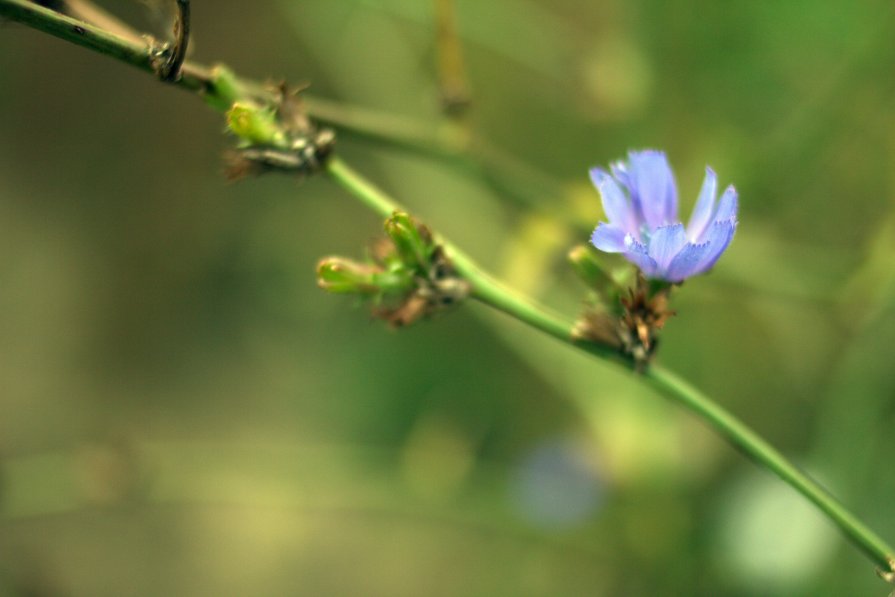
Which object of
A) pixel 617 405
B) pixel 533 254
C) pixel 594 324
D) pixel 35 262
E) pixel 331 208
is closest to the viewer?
pixel 594 324

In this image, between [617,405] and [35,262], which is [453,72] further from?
[35,262]

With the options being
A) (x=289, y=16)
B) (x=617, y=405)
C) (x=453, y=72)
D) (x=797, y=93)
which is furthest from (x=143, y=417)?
(x=797, y=93)

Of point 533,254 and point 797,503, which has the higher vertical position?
point 533,254

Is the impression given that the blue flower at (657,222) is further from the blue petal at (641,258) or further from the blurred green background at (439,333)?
the blurred green background at (439,333)

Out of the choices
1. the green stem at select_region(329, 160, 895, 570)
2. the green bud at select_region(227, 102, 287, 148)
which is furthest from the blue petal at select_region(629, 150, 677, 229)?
the green bud at select_region(227, 102, 287, 148)

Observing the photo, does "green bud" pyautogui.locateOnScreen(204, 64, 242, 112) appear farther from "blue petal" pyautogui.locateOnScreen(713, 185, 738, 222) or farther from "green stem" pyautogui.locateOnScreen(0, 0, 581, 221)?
"blue petal" pyautogui.locateOnScreen(713, 185, 738, 222)

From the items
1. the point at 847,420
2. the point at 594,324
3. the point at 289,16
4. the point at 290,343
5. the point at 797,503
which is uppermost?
the point at 289,16

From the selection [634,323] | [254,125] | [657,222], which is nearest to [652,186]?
[657,222]
